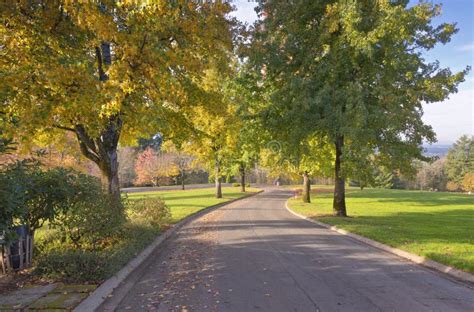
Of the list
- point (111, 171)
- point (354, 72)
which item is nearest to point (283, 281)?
point (111, 171)

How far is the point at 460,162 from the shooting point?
9175 cm

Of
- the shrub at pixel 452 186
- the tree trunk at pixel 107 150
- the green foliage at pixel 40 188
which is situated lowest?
the shrub at pixel 452 186

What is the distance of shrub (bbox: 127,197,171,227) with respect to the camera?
13.7 meters

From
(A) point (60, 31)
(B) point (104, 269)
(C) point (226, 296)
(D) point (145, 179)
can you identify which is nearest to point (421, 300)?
(C) point (226, 296)

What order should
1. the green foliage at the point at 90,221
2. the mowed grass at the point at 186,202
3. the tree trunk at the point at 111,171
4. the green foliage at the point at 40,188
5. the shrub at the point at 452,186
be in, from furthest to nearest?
the shrub at the point at 452,186 < the mowed grass at the point at 186,202 < the tree trunk at the point at 111,171 < the green foliage at the point at 90,221 < the green foliage at the point at 40,188

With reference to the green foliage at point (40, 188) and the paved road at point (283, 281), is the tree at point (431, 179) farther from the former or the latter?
the green foliage at point (40, 188)

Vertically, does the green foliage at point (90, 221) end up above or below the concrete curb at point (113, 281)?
above

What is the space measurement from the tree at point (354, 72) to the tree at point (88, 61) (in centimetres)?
580

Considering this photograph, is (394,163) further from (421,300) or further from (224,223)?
(421,300)

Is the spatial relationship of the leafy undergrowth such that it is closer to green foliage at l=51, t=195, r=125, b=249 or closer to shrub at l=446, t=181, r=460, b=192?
green foliage at l=51, t=195, r=125, b=249

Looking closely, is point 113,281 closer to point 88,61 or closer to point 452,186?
point 88,61

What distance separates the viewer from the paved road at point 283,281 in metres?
5.95

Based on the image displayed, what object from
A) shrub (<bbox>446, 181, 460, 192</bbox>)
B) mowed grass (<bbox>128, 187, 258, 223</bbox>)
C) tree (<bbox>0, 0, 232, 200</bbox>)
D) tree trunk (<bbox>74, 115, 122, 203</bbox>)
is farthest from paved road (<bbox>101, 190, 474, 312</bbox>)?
shrub (<bbox>446, 181, 460, 192</bbox>)

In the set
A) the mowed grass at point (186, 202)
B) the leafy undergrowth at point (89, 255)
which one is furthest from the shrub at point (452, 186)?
the leafy undergrowth at point (89, 255)
